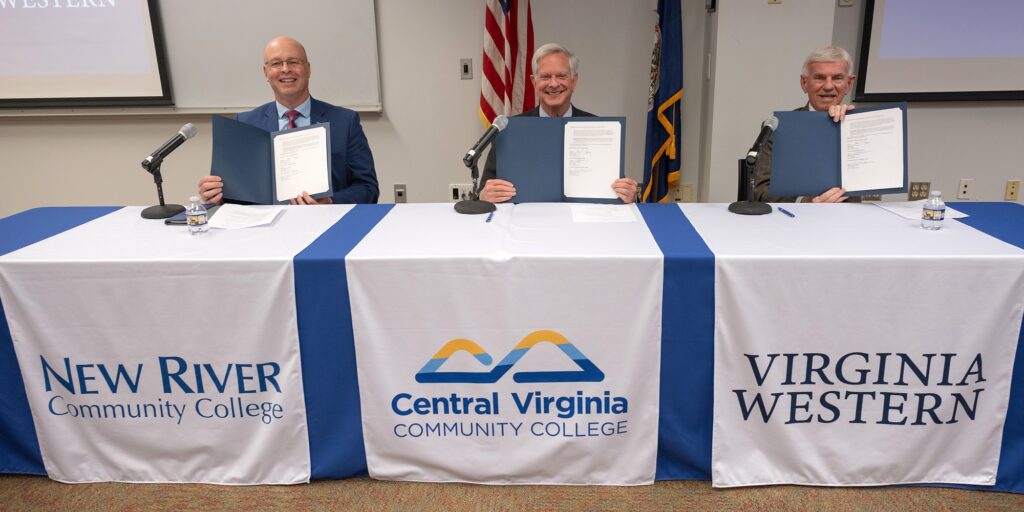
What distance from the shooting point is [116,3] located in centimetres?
379

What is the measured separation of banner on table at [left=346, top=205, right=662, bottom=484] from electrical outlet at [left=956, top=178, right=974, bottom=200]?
3.32 metres

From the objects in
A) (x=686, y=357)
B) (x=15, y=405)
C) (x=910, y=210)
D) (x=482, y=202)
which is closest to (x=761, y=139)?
(x=910, y=210)

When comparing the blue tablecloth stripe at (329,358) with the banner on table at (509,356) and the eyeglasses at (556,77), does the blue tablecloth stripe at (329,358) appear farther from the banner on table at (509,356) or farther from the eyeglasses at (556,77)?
the eyeglasses at (556,77)

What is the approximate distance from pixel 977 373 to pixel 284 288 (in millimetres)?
1753

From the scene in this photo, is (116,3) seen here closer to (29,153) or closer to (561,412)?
(29,153)

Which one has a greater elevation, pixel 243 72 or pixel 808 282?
pixel 243 72

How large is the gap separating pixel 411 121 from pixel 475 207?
2177mm

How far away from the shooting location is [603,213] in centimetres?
203

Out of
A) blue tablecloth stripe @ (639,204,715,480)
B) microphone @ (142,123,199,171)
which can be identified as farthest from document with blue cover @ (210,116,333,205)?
blue tablecloth stripe @ (639,204,715,480)

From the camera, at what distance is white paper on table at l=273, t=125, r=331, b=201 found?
222 cm

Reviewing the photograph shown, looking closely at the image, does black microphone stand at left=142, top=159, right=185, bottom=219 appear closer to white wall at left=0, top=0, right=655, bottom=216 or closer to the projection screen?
white wall at left=0, top=0, right=655, bottom=216

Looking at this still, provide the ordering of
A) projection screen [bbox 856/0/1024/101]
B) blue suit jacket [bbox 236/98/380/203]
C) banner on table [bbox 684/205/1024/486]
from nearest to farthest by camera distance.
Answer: banner on table [bbox 684/205/1024/486]
blue suit jacket [bbox 236/98/380/203]
projection screen [bbox 856/0/1024/101]

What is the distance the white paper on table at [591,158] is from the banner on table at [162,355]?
2.96ft

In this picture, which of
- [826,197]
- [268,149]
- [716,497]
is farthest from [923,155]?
[268,149]
